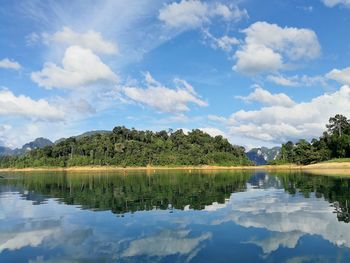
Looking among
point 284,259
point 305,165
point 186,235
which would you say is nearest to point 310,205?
point 186,235

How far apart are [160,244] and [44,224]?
46.3 ft

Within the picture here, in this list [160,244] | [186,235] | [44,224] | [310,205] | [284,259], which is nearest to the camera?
[284,259]

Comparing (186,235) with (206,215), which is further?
(206,215)

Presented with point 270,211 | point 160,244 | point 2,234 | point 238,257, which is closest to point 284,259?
point 238,257

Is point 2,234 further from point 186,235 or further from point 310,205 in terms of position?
point 310,205

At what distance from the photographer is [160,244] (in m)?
25.5

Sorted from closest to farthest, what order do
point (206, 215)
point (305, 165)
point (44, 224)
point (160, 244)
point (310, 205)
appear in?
point (160, 244) < point (44, 224) < point (206, 215) < point (310, 205) < point (305, 165)

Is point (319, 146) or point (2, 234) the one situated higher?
point (319, 146)

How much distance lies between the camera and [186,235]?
28.2 meters

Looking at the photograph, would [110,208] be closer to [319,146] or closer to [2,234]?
[2,234]

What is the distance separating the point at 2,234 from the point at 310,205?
106 feet

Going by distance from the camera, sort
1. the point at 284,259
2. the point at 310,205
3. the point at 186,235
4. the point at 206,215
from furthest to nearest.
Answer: the point at 310,205 → the point at 206,215 → the point at 186,235 → the point at 284,259

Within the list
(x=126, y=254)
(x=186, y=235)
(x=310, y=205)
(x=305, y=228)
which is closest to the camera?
(x=126, y=254)

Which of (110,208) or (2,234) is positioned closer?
(2,234)
